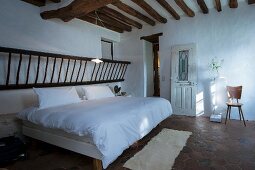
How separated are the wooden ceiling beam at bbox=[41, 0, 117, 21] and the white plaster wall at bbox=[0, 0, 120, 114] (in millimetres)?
284

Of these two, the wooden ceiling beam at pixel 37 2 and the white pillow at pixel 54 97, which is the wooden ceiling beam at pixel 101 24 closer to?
the wooden ceiling beam at pixel 37 2

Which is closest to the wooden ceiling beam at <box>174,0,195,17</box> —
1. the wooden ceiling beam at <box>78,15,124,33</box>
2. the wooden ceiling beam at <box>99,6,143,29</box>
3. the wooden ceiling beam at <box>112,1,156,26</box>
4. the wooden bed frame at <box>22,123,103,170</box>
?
the wooden ceiling beam at <box>112,1,156,26</box>

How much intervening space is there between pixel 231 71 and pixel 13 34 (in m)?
4.76

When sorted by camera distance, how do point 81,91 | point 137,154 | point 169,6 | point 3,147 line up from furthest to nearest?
point 81,91 < point 169,6 < point 137,154 < point 3,147

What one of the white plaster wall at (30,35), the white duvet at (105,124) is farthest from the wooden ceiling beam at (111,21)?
the white duvet at (105,124)

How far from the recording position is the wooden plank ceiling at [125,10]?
292cm

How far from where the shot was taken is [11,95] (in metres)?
2.91

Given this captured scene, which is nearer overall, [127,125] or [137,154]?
[127,125]

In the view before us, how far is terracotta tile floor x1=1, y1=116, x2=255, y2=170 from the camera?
6.70 feet

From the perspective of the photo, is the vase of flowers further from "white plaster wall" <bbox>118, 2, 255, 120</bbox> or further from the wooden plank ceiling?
the wooden plank ceiling

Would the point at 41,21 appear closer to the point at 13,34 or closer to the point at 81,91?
the point at 13,34

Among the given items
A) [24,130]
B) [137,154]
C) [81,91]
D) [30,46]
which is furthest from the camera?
[81,91]

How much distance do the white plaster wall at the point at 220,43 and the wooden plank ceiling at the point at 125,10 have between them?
201 mm

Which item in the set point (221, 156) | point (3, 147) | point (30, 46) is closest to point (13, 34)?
point (30, 46)
